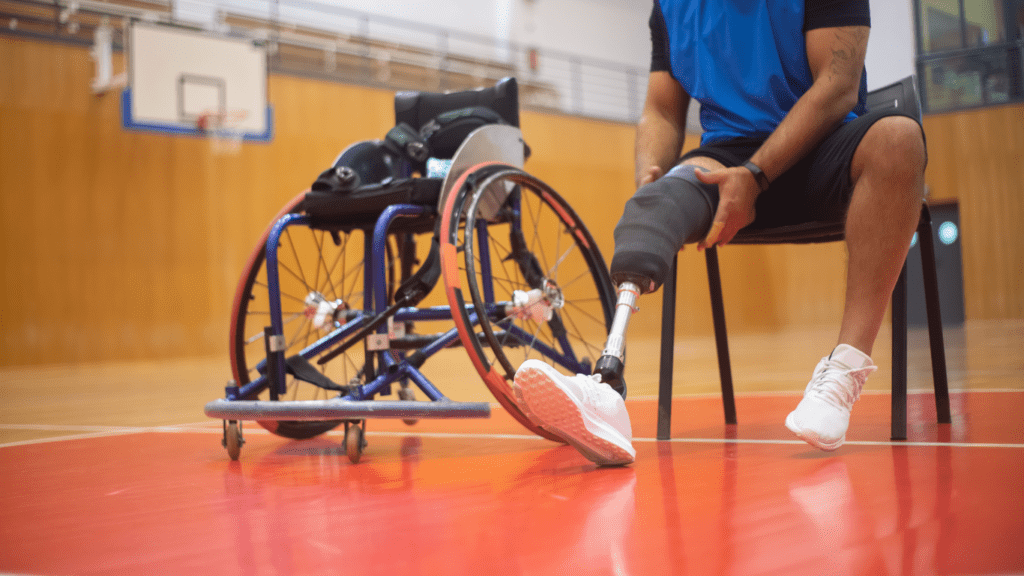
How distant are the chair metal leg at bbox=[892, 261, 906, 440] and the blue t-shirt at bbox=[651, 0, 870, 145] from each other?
0.32 meters

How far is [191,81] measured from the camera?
241 inches

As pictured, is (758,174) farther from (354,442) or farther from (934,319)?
(354,442)

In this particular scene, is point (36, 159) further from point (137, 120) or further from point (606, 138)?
point (606, 138)

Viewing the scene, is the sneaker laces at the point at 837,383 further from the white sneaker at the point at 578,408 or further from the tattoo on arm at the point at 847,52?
the tattoo on arm at the point at 847,52

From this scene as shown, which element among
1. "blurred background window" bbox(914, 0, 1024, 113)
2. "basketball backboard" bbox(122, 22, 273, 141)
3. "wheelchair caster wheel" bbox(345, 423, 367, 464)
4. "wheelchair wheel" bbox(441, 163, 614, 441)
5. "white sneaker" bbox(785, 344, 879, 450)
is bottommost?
"wheelchair caster wheel" bbox(345, 423, 367, 464)

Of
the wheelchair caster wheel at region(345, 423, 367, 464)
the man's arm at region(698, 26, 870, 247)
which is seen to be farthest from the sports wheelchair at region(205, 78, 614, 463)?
the man's arm at region(698, 26, 870, 247)

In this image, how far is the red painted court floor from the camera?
2.55 feet

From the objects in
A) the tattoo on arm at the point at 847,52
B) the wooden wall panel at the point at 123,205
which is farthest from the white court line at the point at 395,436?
the wooden wall panel at the point at 123,205

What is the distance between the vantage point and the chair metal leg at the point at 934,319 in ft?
5.21

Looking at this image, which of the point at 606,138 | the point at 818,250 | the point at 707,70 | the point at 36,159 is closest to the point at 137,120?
the point at 36,159

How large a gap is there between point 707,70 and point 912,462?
724 mm

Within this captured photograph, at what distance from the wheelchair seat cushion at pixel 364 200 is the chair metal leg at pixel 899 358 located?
34.3 inches

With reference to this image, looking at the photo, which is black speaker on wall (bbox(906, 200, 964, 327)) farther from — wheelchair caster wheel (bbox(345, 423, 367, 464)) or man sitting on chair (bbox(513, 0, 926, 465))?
wheelchair caster wheel (bbox(345, 423, 367, 464))

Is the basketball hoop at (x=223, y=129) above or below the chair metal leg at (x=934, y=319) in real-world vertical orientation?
above
